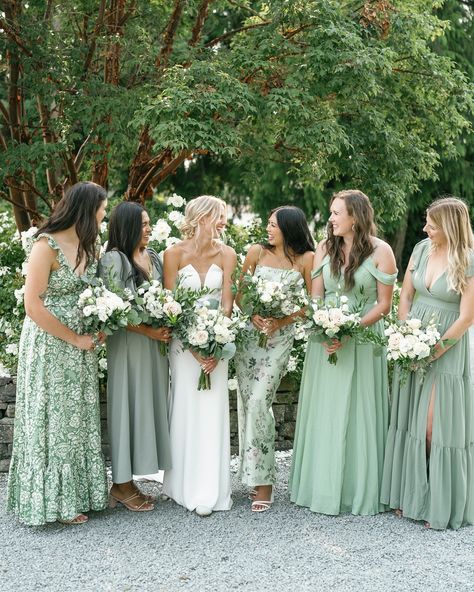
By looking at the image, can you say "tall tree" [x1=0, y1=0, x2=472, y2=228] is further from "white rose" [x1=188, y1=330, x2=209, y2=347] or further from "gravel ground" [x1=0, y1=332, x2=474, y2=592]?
"gravel ground" [x1=0, y1=332, x2=474, y2=592]

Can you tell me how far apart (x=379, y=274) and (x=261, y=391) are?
114cm

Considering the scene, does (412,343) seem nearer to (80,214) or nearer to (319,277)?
(319,277)

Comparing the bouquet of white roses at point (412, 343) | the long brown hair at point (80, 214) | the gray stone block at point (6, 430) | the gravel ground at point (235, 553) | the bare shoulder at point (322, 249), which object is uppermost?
the long brown hair at point (80, 214)

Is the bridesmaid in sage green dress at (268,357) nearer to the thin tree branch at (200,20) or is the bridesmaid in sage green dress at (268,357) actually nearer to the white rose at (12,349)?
the white rose at (12,349)

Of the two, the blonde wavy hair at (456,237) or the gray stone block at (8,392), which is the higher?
the blonde wavy hair at (456,237)

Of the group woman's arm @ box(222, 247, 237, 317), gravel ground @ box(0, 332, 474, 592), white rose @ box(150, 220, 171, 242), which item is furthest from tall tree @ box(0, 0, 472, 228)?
gravel ground @ box(0, 332, 474, 592)

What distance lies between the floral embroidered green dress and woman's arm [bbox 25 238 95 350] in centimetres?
6

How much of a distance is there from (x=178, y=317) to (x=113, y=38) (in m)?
3.90

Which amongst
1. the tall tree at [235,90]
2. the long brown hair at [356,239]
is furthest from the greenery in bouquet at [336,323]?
the tall tree at [235,90]

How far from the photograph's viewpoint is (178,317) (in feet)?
16.1

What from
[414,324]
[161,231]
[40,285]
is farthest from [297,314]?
[40,285]

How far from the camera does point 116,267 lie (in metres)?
4.96

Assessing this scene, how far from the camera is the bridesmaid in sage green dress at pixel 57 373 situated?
473 cm

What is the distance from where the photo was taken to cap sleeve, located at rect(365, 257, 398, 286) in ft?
16.7
